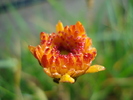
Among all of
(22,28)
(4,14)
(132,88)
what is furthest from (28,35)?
(132,88)

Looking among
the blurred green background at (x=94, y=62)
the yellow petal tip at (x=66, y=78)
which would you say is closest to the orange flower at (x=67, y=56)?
the yellow petal tip at (x=66, y=78)

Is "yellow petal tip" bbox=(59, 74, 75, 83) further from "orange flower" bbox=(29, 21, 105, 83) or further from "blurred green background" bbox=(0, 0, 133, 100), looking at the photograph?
"blurred green background" bbox=(0, 0, 133, 100)

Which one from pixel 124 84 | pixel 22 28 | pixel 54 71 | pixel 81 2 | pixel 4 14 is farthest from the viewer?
pixel 81 2

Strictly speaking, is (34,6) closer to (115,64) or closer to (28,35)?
(28,35)

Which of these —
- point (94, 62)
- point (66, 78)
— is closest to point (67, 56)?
point (66, 78)

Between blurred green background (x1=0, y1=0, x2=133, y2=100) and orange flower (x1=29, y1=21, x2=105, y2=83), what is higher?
blurred green background (x1=0, y1=0, x2=133, y2=100)

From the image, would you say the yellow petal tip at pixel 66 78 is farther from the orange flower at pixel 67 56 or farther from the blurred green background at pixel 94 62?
the blurred green background at pixel 94 62

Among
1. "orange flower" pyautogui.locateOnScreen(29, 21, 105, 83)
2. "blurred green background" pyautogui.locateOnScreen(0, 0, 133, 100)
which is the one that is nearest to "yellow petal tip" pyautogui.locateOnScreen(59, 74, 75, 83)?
"orange flower" pyautogui.locateOnScreen(29, 21, 105, 83)

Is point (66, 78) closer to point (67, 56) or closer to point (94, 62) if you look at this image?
point (67, 56)
